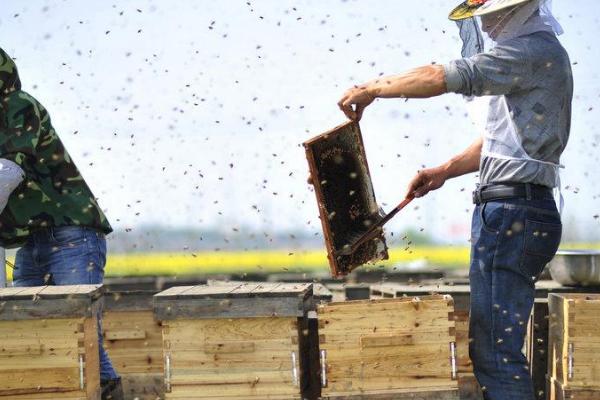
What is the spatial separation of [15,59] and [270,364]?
6.02 ft

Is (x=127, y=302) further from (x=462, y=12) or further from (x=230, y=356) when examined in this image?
(x=462, y=12)

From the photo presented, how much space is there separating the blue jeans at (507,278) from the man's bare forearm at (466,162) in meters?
0.41

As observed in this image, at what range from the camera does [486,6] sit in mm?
3260

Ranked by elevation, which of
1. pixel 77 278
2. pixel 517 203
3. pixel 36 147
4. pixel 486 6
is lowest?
pixel 77 278

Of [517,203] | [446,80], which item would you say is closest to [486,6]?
[446,80]

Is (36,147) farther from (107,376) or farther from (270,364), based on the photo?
(270,364)

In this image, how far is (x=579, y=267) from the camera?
5406 mm

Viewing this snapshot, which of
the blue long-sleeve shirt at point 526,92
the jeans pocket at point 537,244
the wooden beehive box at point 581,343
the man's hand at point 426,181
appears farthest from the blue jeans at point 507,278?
the man's hand at point 426,181

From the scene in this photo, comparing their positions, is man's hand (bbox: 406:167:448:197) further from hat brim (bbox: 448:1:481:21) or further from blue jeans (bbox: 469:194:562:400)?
hat brim (bbox: 448:1:481:21)

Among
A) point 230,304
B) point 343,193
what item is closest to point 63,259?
point 230,304

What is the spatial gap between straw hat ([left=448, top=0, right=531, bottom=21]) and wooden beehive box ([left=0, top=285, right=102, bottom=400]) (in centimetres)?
180

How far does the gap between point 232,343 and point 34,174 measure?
4.04 ft

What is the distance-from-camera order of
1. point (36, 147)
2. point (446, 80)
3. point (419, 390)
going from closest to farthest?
1. point (446, 80)
2. point (419, 390)
3. point (36, 147)

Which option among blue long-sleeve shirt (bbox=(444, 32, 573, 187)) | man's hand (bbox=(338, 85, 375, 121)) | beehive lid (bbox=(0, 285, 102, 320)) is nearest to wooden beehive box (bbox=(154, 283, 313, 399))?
beehive lid (bbox=(0, 285, 102, 320))
